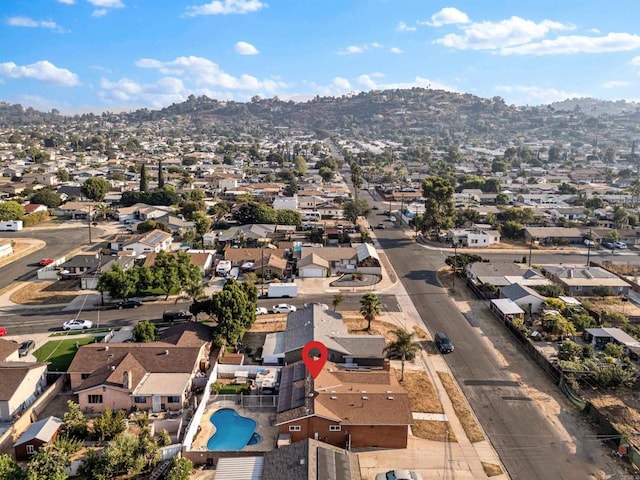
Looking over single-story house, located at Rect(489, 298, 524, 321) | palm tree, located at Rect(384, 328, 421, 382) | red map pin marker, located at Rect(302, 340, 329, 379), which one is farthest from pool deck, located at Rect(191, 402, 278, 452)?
single-story house, located at Rect(489, 298, 524, 321)

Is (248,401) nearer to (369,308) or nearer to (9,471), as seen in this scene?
(9,471)

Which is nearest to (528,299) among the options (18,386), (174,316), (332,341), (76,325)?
(332,341)

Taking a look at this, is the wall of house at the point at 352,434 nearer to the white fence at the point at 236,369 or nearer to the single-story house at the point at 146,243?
the white fence at the point at 236,369

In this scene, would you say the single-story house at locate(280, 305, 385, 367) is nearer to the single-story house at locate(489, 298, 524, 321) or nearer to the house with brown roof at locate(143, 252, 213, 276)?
the single-story house at locate(489, 298, 524, 321)

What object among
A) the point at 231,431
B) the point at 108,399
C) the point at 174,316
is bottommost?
the point at 231,431

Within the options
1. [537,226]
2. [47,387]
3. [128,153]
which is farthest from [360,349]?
[128,153]

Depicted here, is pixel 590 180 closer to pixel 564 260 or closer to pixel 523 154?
pixel 523 154

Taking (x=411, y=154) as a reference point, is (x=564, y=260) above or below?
below
